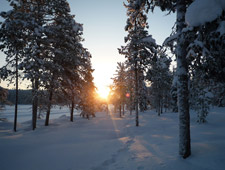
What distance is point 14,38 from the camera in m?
10.1

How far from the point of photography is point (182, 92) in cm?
552

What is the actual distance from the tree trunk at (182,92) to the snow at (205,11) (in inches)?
48.4

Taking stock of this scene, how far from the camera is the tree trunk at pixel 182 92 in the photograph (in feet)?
17.8

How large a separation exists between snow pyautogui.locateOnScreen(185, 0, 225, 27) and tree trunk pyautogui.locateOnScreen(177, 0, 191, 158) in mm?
1229

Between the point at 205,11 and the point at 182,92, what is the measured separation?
2948 millimetres

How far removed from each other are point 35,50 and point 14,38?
161cm

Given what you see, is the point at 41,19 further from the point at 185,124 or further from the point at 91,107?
the point at 91,107

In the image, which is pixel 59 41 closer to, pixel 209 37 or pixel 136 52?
pixel 136 52

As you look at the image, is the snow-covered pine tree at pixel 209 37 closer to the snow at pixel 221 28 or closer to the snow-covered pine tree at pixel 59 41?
the snow at pixel 221 28

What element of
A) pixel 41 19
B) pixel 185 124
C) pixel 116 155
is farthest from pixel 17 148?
pixel 41 19

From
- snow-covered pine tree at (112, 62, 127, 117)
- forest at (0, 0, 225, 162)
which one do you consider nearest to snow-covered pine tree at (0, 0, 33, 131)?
forest at (0, 0, 225, 162)

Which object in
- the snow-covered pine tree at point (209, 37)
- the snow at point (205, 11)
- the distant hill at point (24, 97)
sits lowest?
the distant hill at point (24, 97)

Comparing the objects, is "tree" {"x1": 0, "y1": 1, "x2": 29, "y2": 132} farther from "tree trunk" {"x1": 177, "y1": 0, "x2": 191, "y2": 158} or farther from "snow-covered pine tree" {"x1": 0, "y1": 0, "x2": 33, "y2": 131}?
"tree trunk" {"x1": 177, "y1": 0, "x2": 191, "y2": 158}

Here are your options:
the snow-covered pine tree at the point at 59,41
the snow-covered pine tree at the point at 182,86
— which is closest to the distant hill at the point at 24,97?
the snow-covered pine tree at the point at 59,41
